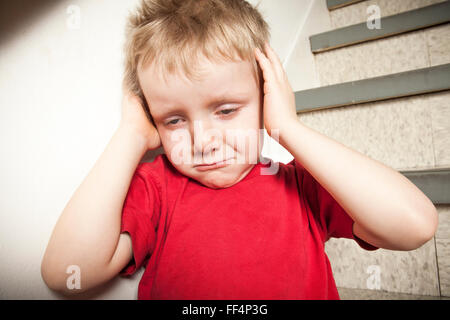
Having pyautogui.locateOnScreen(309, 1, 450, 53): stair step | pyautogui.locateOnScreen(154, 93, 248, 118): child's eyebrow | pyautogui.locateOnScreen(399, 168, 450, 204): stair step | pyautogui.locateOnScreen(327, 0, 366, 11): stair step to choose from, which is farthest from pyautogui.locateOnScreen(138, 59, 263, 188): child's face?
pyautogui.locateOnScreen(327, 0, 366, 11): stair step

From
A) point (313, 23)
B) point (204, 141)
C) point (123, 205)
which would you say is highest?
point (313, 23)

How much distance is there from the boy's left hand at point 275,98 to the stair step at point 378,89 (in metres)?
0.48

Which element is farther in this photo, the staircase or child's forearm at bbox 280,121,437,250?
the staircase

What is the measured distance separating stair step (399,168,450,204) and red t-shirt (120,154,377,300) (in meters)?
0.31

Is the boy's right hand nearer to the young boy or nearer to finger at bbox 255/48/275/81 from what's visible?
the young boy

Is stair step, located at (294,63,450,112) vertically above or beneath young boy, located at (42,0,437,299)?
above

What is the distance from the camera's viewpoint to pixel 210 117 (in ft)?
1.69

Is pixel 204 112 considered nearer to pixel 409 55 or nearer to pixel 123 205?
pixel 123 205

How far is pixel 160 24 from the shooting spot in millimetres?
552

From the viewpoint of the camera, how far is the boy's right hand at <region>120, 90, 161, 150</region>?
558 mm

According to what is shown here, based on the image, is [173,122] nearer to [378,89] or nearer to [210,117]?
[210,117]

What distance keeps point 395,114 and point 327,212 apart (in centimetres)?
56
